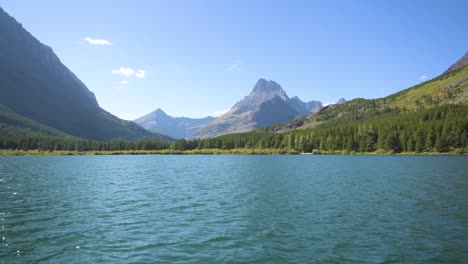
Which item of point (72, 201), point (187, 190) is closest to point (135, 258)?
point (72, 201)

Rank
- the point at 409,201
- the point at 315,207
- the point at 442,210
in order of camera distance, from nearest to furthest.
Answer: the point at 442,210 → the point at 315,207 → the point at 409,201

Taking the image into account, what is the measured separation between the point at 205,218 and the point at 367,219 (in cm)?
1631

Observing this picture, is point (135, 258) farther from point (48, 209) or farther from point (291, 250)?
point (48, 209)

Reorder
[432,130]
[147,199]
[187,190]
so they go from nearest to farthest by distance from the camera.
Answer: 1. [147,199]
2. [187,190]
3. [432,130]

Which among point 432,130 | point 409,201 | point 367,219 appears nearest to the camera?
point 367,219

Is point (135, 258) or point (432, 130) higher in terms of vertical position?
point (432, 130)

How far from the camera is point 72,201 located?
4291 cm

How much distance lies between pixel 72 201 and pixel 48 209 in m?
5.29

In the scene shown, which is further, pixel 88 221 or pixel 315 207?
pixel 315 207

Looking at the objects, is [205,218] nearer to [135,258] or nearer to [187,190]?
[135,258]

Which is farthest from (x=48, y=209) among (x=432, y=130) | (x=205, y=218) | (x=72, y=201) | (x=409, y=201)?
(x=432, y=130)

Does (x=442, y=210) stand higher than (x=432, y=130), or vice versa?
(x=432, y=130)

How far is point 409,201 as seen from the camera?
1602 inches

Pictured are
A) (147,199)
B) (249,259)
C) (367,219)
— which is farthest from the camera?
(147,199)
